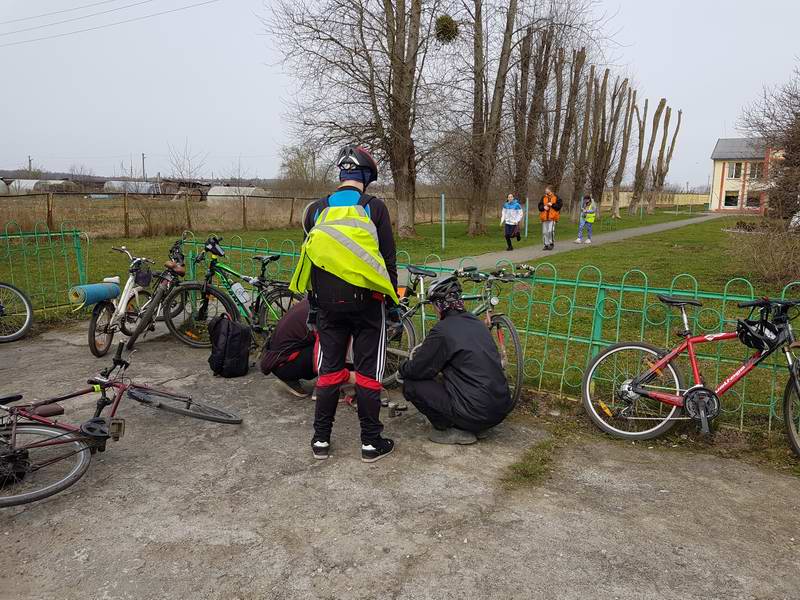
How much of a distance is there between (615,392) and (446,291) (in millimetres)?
1440

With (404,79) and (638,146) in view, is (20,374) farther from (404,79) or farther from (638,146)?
(638,146)

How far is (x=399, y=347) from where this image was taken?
5.11 metres

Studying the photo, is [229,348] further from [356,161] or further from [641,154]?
[641,154]

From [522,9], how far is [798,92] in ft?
42.4

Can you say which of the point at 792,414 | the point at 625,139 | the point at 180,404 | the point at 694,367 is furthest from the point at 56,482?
the point at 625,139

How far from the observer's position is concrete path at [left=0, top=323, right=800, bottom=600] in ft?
8.41

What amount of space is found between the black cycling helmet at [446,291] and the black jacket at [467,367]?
170mm

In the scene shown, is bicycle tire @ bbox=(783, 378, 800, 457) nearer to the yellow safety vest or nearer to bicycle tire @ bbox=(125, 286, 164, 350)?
the yellow safety vest

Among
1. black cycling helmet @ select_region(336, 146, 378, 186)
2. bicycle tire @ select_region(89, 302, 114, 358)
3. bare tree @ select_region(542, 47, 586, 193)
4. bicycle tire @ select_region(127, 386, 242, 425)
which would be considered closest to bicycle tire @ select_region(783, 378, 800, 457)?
black cycling helmet @ select_region(336, 146, 378, 186)

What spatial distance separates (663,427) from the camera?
404 cm

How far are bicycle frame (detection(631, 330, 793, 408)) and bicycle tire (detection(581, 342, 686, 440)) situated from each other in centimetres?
6

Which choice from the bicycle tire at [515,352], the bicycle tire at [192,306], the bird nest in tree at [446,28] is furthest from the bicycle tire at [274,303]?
the bird nest in tree at [446,28]

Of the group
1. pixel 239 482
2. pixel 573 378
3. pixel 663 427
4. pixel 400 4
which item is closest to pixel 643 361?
pixel 663 427

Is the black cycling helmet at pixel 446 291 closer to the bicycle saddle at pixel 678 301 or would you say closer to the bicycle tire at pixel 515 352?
the bicycle tire at pixel 515 352
